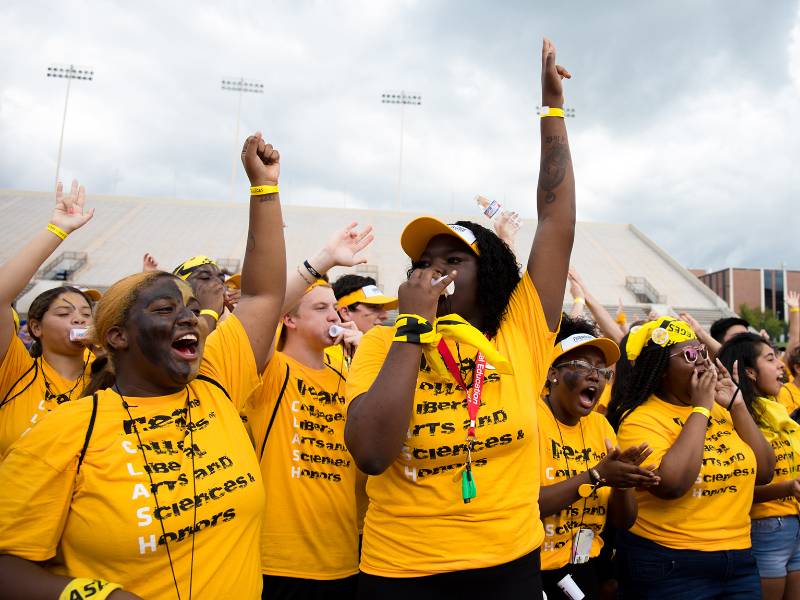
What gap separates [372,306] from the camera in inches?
187

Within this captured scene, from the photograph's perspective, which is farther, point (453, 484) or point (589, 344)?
point (589, 344)

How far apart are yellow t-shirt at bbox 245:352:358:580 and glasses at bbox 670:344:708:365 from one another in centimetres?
194

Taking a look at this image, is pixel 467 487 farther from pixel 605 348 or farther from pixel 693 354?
pixel 693 354

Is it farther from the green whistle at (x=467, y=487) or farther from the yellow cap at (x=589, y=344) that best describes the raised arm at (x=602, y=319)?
the green whistle at (x=467, y=487)

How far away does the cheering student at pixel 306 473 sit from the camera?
2682 mm

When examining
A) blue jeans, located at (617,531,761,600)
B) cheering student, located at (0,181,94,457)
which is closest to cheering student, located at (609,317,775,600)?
blue jeans, located at (617,531,761,600)

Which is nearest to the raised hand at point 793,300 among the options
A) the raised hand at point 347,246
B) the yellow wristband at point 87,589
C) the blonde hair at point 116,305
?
the raised hand at point 347,246

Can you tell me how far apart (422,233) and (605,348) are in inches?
60.6

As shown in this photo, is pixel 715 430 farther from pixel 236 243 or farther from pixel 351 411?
pixel 236 243

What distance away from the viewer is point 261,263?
2.33 meters

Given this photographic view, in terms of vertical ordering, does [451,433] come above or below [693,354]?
below

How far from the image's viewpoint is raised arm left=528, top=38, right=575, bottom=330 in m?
2.31

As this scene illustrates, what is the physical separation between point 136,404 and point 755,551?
3.74m

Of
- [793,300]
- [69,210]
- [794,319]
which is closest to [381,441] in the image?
[69,210]
